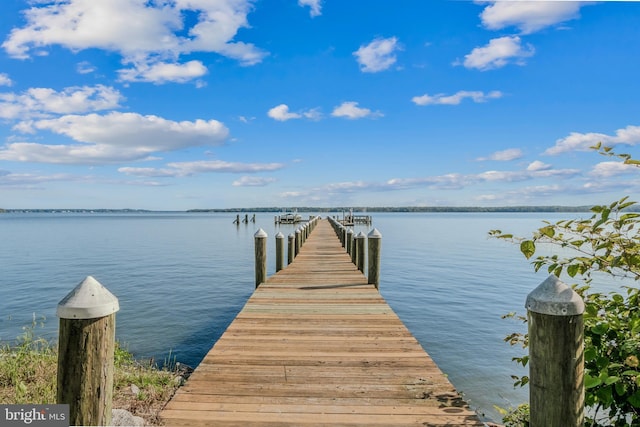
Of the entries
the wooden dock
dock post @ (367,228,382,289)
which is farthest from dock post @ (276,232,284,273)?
the wooden dock

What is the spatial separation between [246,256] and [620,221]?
90.8 feet

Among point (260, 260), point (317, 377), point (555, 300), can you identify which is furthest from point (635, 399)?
point (260, 260)

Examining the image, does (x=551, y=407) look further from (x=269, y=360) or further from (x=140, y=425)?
(x=140, y=425)

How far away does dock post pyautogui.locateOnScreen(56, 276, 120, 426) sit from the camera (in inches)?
98.7

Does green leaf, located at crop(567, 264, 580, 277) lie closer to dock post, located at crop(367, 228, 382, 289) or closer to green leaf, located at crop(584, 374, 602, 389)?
green leaf, located at crop(584, 374, 602, 389)

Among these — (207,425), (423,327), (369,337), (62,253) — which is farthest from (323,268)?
(62,253)

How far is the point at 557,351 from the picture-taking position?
2.27 meters

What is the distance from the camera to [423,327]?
1202cm

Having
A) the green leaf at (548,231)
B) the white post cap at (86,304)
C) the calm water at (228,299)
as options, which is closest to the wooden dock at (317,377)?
the white post cap at (86,304)

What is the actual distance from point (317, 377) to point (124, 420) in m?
2.18

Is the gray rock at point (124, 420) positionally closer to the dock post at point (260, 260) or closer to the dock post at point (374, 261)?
the dock post at point (260, 260)
